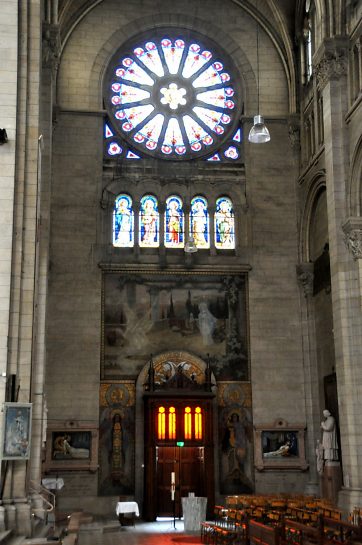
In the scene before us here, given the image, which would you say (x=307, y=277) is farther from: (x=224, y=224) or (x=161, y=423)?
(x=161, y=423)

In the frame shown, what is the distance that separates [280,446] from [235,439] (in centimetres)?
155

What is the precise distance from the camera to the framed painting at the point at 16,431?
49.0ft

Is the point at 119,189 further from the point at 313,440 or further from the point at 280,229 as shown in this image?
the point at 313,440

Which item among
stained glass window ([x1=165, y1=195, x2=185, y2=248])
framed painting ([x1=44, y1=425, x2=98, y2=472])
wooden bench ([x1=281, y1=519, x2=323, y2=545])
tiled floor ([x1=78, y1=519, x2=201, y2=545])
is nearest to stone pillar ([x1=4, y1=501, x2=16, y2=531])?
tiled floor ([x1=78, y1=519, x2=201, y2=545])

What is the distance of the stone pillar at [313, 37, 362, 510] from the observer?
69.6 ft

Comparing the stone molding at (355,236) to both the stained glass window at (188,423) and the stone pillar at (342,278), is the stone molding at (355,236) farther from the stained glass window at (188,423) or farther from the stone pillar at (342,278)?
the stained glass window at (188,423)

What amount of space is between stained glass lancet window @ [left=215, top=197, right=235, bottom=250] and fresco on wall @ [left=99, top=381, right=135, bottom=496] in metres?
6.15

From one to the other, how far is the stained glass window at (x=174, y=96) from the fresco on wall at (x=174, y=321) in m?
5.11

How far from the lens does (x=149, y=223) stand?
28.2 metres

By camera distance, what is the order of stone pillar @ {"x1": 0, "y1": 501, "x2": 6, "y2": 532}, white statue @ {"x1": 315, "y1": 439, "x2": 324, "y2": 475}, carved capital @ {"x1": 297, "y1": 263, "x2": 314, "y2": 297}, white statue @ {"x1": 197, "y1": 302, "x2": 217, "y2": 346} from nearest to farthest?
stone pillar @ {"x1": 0, "y1": 501, "x2": 6, "y2": 532} → white statue @ {"x1": 315, "y1": 439, "x2": 324, "y2": 475} → white statue @ {"x1": 197, "y1": 302, "x2": 217, "y2": 346} → carved capital @ {"x1": 297, "y1": 263, "x2": 314, "y2": 297}

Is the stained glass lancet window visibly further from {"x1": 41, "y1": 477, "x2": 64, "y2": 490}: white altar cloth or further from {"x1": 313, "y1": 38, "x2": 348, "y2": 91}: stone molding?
{"x1": 41, "y1": 477, "x2": 64, "y2": 490}: white altar cloth

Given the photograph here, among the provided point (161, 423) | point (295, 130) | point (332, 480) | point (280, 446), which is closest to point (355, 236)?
point (332, 480)

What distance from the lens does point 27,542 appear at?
44.9 feet

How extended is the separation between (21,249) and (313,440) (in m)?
14.1
